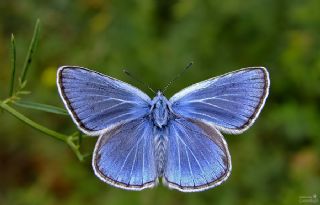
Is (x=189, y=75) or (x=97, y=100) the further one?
(x=189, y=75)

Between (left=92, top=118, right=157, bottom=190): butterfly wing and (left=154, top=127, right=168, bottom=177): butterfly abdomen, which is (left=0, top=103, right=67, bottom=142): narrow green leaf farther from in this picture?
(left=154, top=127, right=168, bottom=177): butterfly abdomen

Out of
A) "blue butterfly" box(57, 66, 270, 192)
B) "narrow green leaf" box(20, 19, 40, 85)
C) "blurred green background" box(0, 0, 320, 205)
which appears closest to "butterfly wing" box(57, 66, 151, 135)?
"blue butterfly" box(57, 66, 270, 192)

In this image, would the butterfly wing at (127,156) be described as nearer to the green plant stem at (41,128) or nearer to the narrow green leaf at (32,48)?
the green plant stem at (41,128)

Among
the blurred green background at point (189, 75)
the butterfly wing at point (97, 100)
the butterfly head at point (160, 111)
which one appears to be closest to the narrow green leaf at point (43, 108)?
the butterfly wing at point (97, 100)

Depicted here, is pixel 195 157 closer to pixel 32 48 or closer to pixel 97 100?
pixel 97 100

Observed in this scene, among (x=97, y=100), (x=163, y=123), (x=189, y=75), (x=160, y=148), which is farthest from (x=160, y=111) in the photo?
(x=189, y=75)

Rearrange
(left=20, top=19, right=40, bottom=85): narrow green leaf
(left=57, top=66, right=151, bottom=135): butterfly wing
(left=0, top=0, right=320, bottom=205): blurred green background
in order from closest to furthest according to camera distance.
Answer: (left=57, top=66, right=151, bottom=135): butterfly wing, (left=20, top=19, right=40, bottom=85): narrow green leaf, (left=0, top=0, right=320, bottom=205): blurred green background

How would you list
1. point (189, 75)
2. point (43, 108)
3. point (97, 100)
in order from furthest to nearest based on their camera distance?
point (189, 75) → point (43, 108) → point (97, 100)
